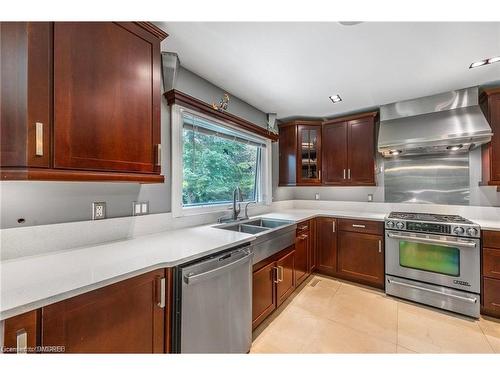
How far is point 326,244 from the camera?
3.07 metres

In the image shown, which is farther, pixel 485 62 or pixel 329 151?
pixel 329 151

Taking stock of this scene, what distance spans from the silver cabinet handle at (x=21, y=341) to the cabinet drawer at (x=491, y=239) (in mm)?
3446

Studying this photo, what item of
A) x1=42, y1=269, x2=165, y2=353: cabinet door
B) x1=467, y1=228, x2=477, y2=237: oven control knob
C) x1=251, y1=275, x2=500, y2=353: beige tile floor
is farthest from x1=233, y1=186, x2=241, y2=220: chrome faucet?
x1=467, y1=228, x2=477, y2=237: oven control knob

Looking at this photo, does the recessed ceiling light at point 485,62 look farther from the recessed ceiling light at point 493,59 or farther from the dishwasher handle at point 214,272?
the dishwasher handle at point 214,272

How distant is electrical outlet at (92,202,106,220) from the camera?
4.83 ft

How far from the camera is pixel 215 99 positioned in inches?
93.6

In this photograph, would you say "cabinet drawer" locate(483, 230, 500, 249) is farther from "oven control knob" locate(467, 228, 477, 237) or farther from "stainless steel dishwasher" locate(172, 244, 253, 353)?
"stainless steel dishwasher" locate(172, 244, 253, 353)

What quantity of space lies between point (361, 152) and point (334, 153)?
383 mm

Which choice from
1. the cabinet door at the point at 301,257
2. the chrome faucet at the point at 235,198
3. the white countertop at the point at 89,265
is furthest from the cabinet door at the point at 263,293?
the chrome faucet at the point at 235,198

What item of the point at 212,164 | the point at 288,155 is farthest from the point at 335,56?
the point at 288,155

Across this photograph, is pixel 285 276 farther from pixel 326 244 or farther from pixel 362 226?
pixel 362 226

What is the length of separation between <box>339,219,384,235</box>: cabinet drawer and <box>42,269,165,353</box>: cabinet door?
98.5 inches

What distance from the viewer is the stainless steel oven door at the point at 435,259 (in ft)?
7.13
